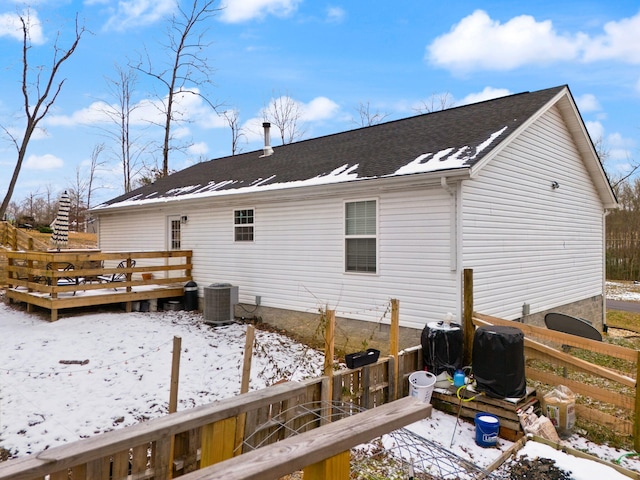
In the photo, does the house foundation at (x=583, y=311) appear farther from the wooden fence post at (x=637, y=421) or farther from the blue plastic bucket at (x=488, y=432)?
the blue plastic bucket at (x=488, y=432)

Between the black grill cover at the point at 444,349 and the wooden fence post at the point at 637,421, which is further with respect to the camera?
the black grill cover at the point at 444,349

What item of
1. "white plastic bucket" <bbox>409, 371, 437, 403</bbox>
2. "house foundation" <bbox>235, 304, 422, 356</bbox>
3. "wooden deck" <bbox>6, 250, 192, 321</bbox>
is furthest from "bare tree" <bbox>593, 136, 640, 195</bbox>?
"wooden deck" <bbox>6, 250, 192, 321</bbox>

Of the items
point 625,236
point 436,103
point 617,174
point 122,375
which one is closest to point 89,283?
point 122,375

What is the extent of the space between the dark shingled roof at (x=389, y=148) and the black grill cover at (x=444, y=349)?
2.53 metres

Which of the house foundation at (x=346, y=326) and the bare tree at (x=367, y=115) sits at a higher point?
the bare tree at (x=367, y=115)

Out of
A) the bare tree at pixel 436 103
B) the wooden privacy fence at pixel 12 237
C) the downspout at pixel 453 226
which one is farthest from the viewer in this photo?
the bare tree at pixel 436 103

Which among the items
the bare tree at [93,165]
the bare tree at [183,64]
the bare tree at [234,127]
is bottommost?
the bare tree at [93,165]

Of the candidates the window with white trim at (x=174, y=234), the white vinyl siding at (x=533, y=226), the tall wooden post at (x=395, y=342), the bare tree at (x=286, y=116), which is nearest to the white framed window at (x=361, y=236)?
the white vinyl siding at (x=533, y=226)

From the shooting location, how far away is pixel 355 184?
7680mm

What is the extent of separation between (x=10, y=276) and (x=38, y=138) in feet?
41.6

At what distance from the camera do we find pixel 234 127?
28.1m

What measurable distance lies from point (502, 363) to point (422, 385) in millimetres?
1066

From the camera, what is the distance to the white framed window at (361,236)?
7.82 metres

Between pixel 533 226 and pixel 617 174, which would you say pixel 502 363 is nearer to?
pixel 533 226
